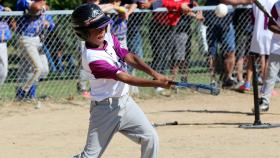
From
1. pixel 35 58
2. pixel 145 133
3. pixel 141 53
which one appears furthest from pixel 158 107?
pixel 145 133

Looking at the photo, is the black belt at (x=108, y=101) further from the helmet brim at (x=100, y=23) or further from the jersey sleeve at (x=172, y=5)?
the jersey sleeve at (x=172, y=5)

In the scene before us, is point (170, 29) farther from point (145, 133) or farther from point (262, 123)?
point (145, 133)

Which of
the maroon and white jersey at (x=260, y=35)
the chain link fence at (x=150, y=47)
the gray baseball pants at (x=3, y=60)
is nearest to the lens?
the gray baseball pants at (x=3, y=60)

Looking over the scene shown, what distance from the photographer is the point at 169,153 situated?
7.95 m

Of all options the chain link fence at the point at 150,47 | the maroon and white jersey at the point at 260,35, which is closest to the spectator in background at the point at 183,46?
the chain link fence at the point at 150,47

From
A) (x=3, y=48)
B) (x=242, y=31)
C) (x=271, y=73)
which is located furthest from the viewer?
(x=242, y=31)

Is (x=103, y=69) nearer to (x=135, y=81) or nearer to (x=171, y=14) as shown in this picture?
(x=135, y=81)

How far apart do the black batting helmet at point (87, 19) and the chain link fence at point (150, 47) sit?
5524 millimetres

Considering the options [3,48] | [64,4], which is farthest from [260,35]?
[64,4]

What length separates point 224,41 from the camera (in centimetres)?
1323

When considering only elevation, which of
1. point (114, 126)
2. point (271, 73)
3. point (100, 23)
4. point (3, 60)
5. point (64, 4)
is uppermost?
point (100, 23)

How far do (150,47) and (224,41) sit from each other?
4.60 feet

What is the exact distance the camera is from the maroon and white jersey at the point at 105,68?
6016mm

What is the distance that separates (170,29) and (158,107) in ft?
5.68
